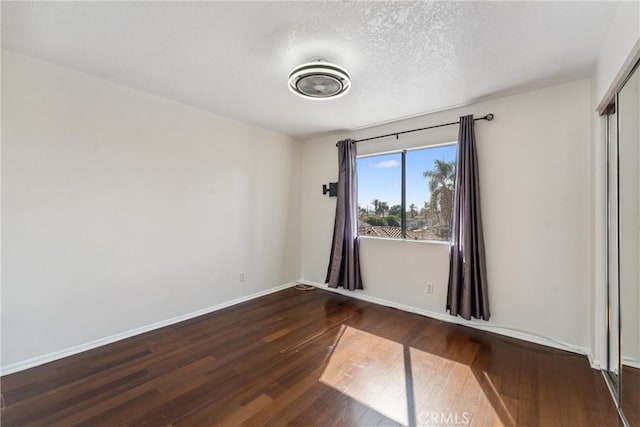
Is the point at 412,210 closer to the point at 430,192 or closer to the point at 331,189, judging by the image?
the point at 430,192

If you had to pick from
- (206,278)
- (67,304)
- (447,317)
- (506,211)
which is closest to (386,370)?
(447,317)

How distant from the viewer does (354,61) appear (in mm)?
2162

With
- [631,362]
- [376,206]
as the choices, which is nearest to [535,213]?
[631,362]

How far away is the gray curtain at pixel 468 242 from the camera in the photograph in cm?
279

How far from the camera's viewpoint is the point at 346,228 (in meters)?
3.87

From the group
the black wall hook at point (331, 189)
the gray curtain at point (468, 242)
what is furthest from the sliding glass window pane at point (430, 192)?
the black wall hook at point (331, 189)

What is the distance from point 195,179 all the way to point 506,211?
3375 millimetres

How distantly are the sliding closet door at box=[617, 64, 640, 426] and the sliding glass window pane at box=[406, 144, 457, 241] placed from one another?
1425 mm

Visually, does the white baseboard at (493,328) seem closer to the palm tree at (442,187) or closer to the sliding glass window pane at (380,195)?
the sliding glass window pane at (380,195)

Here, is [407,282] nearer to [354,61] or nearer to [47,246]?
[354,61]

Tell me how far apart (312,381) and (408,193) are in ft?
7.90

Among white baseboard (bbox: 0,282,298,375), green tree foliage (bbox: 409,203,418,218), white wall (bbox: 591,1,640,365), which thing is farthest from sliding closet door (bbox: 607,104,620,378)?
white baseboard (bbox: 0,282,298,375)

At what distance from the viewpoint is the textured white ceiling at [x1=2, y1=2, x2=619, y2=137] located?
1619mm

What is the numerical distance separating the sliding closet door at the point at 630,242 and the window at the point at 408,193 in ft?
4.69
